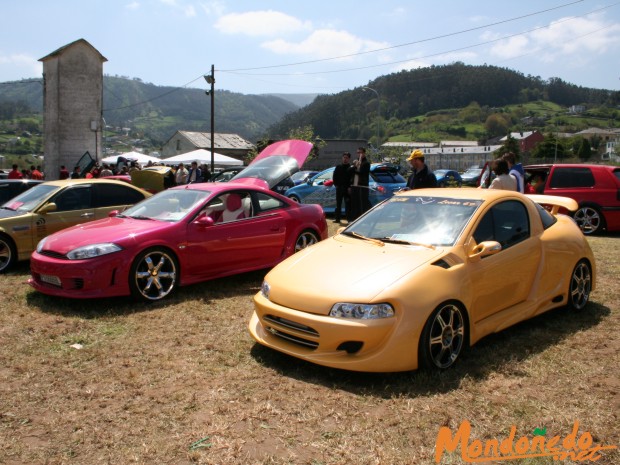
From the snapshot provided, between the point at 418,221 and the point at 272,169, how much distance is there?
19.8 feet

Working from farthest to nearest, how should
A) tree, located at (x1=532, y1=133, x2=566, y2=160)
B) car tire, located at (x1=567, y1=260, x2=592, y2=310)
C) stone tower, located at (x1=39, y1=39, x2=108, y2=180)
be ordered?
1. tree, located at (x1=532, y1=133, x2=566, y2=160)
2. stone tower, located at (x1=39, y1=39, x2=108, y2=180)
3. car tire, located at (x1=567, y1=260, x2=592, y2=310)

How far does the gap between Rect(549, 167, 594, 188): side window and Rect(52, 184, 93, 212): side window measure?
9.76 metres

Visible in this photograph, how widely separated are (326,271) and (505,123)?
14935 cm

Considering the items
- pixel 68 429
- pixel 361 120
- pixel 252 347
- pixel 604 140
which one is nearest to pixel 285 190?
pixel 252 347

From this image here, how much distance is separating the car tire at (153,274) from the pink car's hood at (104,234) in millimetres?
244

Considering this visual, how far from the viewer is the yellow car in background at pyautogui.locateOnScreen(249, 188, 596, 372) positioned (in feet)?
12.6

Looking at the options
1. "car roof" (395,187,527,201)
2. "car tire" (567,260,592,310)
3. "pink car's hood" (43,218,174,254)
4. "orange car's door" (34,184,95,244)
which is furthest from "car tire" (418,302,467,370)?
"orange car's door" (34,184,95,244)

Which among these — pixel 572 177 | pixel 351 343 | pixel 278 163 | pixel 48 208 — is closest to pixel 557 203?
pixel 351 343

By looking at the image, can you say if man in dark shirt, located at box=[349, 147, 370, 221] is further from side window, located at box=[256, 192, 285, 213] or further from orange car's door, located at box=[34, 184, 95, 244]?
orange car's door, located at box=[34, 184, 95, 244]

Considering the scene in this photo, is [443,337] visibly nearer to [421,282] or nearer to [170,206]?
[421,282]

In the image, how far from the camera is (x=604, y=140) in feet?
419

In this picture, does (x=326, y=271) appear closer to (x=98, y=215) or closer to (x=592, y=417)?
(x=592, y=417)

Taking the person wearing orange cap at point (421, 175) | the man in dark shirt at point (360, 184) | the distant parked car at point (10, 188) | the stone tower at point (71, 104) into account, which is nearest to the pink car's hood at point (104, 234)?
the person wearing orange cap at point (421, 175)

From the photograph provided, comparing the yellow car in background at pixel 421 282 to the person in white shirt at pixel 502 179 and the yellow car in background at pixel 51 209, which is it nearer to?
the person in white shirt at pixel 502 179
